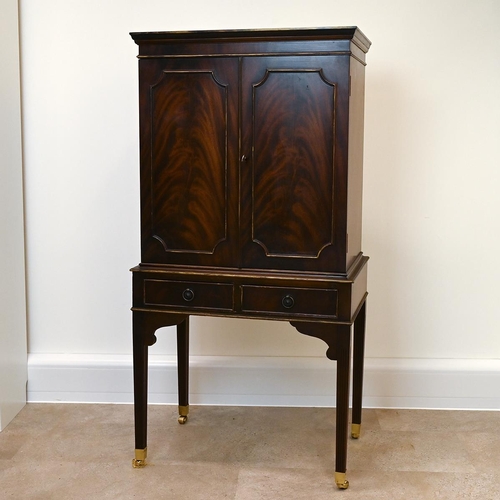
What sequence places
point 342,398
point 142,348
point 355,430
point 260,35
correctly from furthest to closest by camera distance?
point 355,430 < point 142,348 < point 342,398 < point 260,35

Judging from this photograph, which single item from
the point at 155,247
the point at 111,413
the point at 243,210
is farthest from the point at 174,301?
the point at 111,413

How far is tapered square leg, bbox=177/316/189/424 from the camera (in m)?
3.51

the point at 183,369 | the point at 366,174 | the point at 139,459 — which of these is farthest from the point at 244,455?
A: the point at 366,174

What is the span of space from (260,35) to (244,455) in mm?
1623

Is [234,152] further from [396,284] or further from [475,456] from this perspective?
[475,456]

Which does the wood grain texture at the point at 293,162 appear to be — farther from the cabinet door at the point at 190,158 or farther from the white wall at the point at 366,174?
the white wall at the point at 366,174

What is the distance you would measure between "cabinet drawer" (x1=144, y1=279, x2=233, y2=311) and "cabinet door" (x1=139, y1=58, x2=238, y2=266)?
8 cm

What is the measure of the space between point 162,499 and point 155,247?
91 cm

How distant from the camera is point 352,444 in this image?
332 centimetres

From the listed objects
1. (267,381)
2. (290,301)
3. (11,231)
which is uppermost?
(11,231)

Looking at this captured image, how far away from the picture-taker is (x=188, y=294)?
2.96 meters

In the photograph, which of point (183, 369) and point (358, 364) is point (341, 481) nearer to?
point (358, 364)

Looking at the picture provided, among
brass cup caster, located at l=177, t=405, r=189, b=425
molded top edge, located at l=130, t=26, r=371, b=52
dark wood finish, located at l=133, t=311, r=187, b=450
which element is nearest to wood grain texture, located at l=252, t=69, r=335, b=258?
molded top edge, located at l=130, t=26, r=371, b=52

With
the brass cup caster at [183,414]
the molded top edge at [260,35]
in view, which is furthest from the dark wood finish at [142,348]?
the molded top edge at [260,35]
